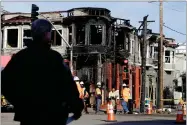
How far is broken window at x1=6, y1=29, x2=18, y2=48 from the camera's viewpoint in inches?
1724

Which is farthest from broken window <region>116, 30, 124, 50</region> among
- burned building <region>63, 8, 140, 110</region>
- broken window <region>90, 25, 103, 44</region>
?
broken window <region>90, 25, 103, 44</region>

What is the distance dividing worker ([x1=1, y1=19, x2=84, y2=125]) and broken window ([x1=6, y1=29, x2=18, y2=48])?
40.6 metres

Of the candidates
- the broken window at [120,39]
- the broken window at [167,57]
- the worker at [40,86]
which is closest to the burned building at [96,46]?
the broken window at [120,39]

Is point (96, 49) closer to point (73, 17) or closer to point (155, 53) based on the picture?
point (73, 17)

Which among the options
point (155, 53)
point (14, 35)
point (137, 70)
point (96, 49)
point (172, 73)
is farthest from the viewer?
point (172, 73)

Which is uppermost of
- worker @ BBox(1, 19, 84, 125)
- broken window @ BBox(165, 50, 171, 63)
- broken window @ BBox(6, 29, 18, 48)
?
broken window @ BBox(6, 29, 18, 48)

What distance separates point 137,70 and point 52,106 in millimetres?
45412

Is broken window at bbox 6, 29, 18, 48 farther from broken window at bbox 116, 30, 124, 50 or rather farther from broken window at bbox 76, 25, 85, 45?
broken window at bbox 116, 30, 124, 50

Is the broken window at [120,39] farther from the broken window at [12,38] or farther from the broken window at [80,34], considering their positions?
the broken window at [12,38]

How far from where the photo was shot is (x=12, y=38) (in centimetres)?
4416

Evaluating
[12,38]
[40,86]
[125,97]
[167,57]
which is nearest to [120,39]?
[12,38]

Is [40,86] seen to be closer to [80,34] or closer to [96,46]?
[96,46]

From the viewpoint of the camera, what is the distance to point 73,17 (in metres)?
41.7

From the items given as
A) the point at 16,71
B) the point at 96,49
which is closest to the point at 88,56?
the point at 96,49
